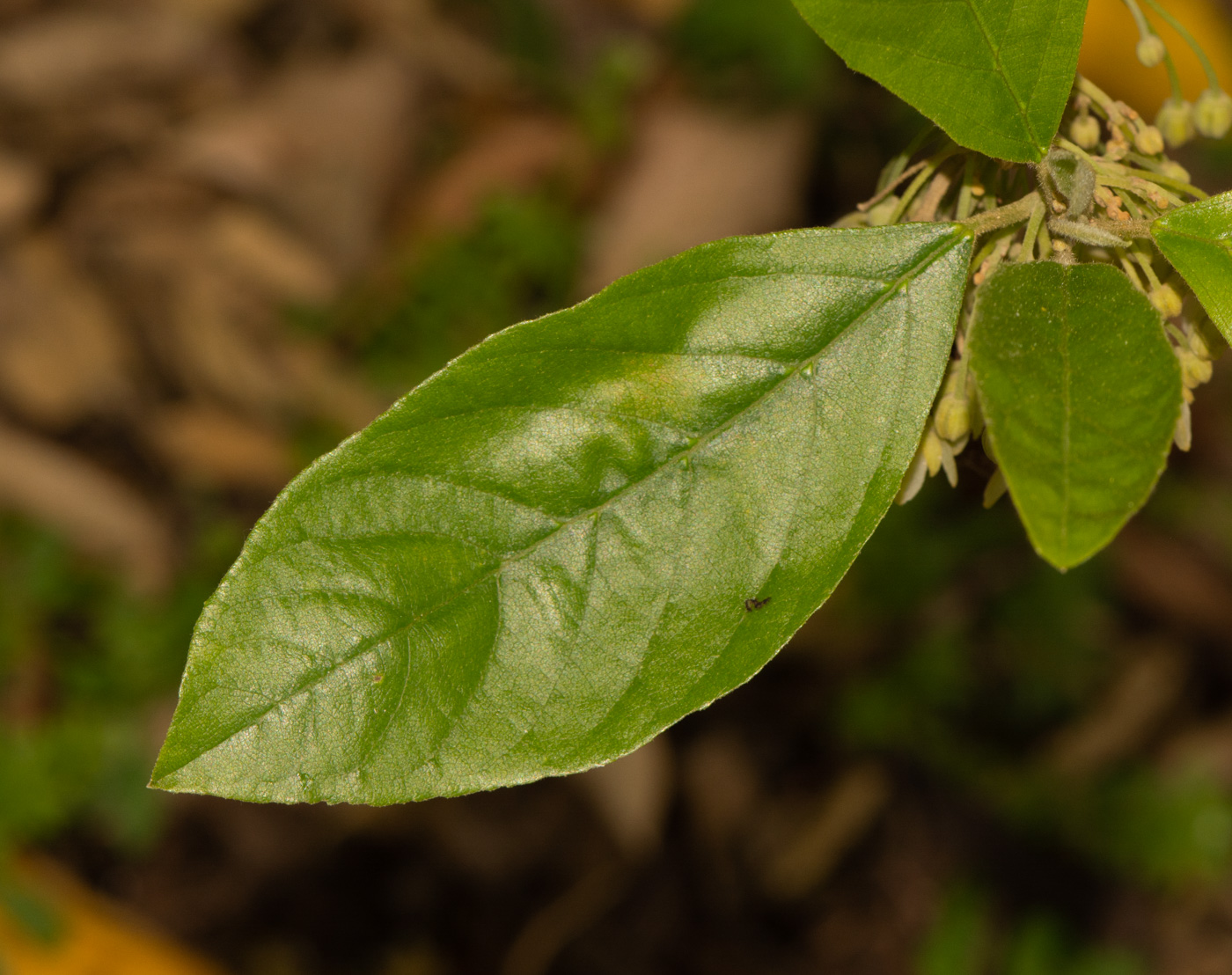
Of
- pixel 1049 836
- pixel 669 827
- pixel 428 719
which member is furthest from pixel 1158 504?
pixel 428 719

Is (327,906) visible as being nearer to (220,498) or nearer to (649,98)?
(220,498)

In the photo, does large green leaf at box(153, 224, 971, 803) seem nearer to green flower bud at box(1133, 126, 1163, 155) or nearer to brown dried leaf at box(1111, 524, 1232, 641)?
green flower bud at box(1133, 126, 1163, 155)

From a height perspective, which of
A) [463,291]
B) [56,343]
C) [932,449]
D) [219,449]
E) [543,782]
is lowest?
[543,782]

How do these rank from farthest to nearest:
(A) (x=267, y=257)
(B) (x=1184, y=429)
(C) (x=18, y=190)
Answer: (A) (x=267, y=257) < (C) (x=18, y=190) < (B) (x=1184, y=429)

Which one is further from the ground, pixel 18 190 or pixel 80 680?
pixel 18 190

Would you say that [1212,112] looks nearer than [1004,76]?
No

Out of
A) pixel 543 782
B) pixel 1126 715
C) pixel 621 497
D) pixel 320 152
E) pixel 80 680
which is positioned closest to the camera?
pixel 621 497

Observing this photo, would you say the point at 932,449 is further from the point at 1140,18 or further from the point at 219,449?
the point at 219,449

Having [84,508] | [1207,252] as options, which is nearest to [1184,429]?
[1207,252]
